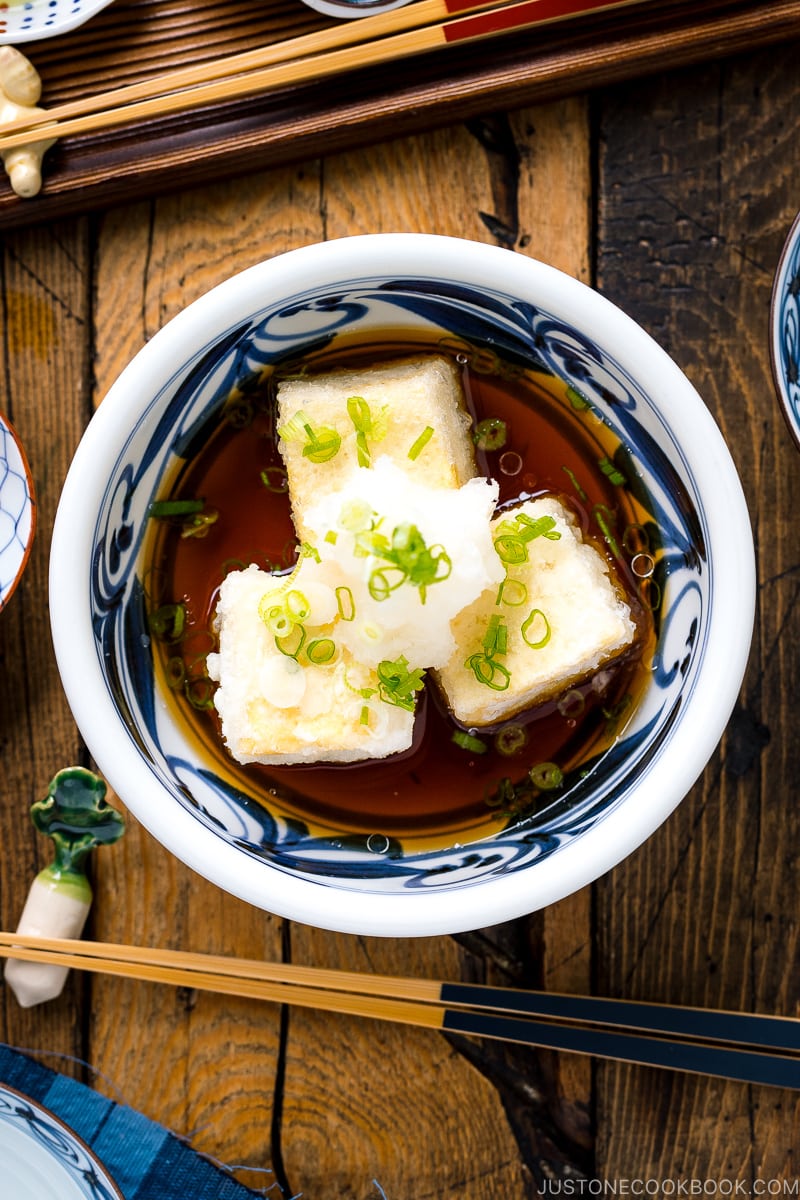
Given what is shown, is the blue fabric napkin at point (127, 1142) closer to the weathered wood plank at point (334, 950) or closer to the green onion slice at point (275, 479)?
the weathered wood plank at point (334, 950)

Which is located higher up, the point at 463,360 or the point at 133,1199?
the point at 463,360

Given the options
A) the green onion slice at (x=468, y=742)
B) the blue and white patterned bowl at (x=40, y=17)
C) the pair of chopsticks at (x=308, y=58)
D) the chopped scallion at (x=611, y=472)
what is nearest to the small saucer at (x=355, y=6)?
the pair of chopsticks at (x=308, y=58)

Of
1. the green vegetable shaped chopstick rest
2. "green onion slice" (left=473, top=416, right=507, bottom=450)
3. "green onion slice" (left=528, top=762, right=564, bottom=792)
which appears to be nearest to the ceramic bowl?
the green vegetable shaped chopstick rest

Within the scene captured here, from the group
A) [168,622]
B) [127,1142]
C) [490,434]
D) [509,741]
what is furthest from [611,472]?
[127,1142]

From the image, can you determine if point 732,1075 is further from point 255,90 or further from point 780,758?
point 255,90

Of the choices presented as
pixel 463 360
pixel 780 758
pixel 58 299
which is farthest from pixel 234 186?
pixel 780 758

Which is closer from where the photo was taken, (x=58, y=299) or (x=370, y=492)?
(x=370, y=492)
